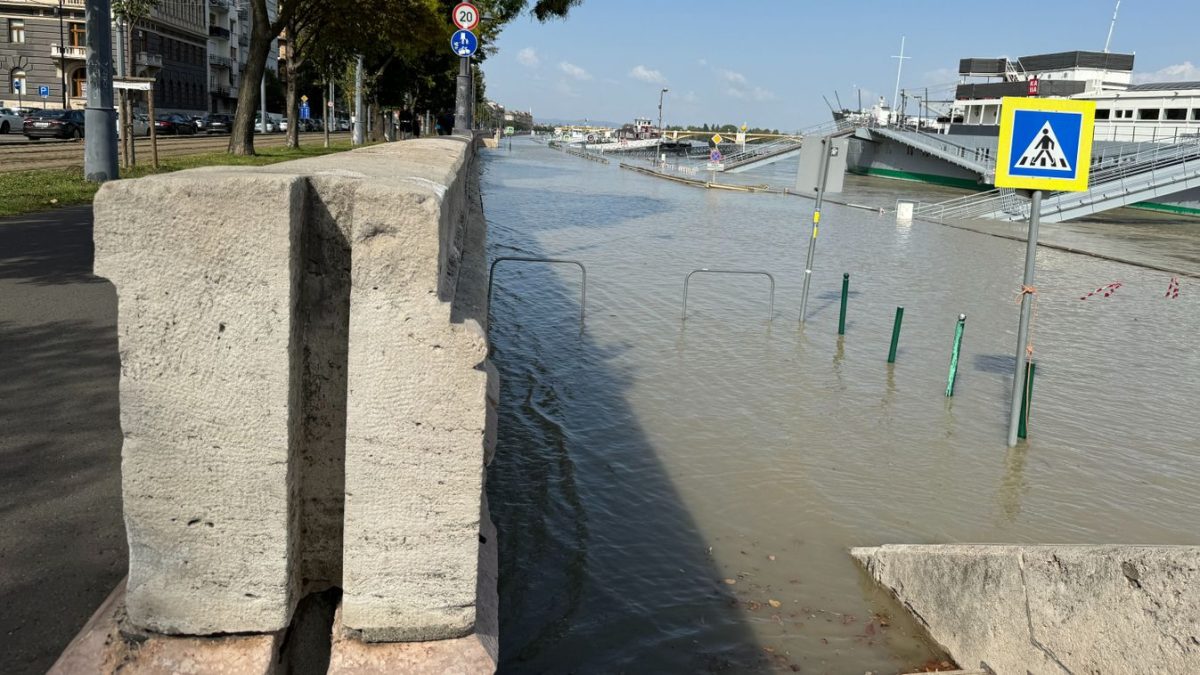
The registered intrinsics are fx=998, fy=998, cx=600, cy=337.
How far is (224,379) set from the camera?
8.73 ft

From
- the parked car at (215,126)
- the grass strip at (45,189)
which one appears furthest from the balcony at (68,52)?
the grass strip at (45,189)

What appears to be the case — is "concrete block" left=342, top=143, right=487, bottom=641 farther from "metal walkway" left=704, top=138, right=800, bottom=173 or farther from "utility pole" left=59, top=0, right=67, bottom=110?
"utility pole" left=59, top=0, right=67, bottom=110

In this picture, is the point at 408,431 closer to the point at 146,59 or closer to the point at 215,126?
the point at 215,126

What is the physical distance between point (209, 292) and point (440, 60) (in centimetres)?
5581

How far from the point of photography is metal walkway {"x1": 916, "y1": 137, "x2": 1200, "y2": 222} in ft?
123

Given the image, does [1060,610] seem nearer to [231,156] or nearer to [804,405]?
[804,405]

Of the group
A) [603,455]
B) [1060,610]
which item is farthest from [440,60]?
[1060,610]

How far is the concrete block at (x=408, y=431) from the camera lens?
267cm

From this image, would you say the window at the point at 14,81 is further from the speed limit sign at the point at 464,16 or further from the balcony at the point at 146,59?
the speed limit sign at the point at 464,16

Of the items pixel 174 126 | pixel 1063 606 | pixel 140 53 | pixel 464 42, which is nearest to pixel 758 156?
pixel 174 126

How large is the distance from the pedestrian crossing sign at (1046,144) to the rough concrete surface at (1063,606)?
161 inches

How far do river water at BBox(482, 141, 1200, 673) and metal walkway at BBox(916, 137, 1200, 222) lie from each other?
1885 cm

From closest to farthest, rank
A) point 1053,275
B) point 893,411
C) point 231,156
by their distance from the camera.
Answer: point 893,411 → point 1053,275 → point 231,156

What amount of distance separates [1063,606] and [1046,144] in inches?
194
